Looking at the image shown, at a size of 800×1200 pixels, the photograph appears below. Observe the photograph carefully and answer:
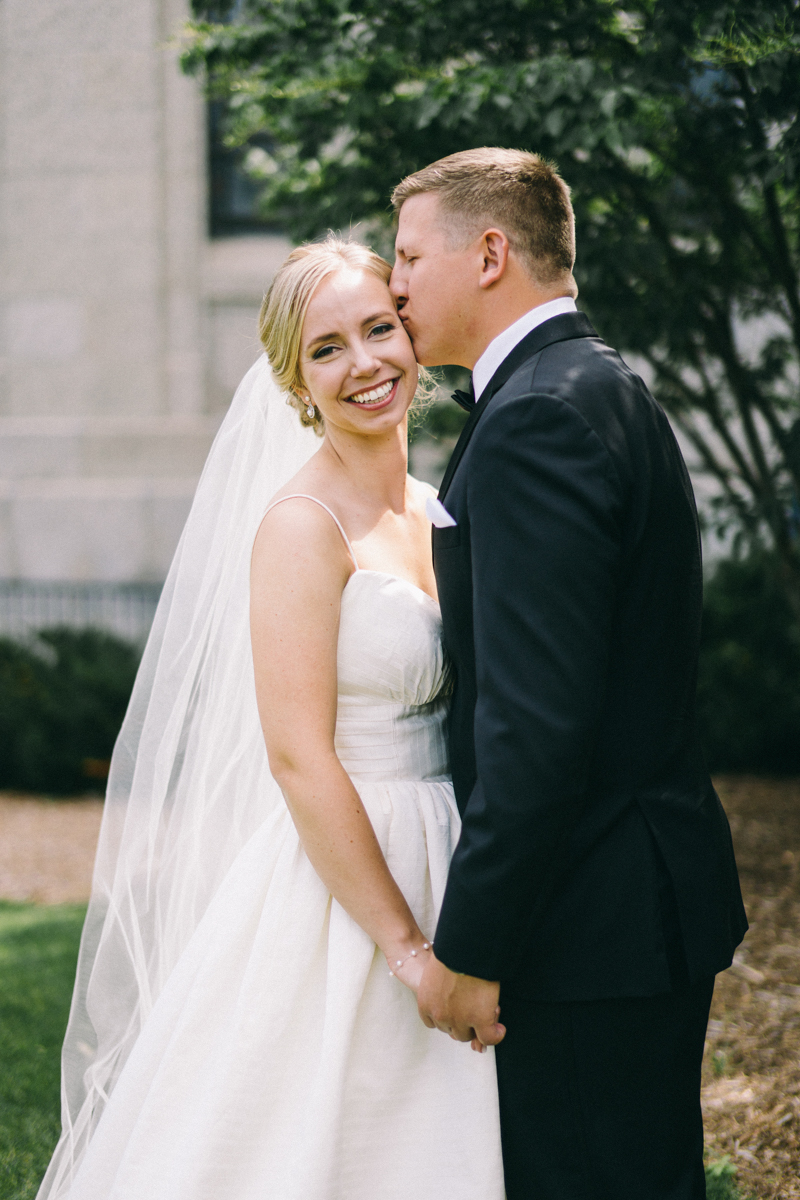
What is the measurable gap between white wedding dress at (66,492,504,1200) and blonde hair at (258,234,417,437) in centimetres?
55

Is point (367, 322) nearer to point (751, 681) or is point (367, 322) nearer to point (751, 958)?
point (751, 958)

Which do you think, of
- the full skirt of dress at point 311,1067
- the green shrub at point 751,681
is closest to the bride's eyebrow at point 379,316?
the full skirt of dress at point 311,1067

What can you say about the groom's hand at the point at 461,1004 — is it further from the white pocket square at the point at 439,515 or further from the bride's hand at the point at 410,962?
the white pocket square at the point at 439,515

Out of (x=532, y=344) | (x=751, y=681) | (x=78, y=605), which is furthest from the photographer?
(x=78, y=605)

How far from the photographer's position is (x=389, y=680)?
2238 millimetres

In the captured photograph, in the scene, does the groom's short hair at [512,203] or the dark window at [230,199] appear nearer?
the groom's short hair at [512,203]

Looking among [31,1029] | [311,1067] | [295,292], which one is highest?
[295,292]

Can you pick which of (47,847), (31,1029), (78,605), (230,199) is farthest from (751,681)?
(230,199)

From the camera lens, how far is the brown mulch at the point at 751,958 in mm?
3254

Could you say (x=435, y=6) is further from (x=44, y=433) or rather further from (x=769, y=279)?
(x=44, y=433)

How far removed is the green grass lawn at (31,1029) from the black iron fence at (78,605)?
4.27 m

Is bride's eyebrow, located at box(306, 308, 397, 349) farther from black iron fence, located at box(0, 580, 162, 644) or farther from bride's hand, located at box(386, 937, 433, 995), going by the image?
black iron fence, located at box(0, 580, 162, 644)

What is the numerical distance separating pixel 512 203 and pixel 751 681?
6156 millimetres

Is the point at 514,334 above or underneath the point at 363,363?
above
